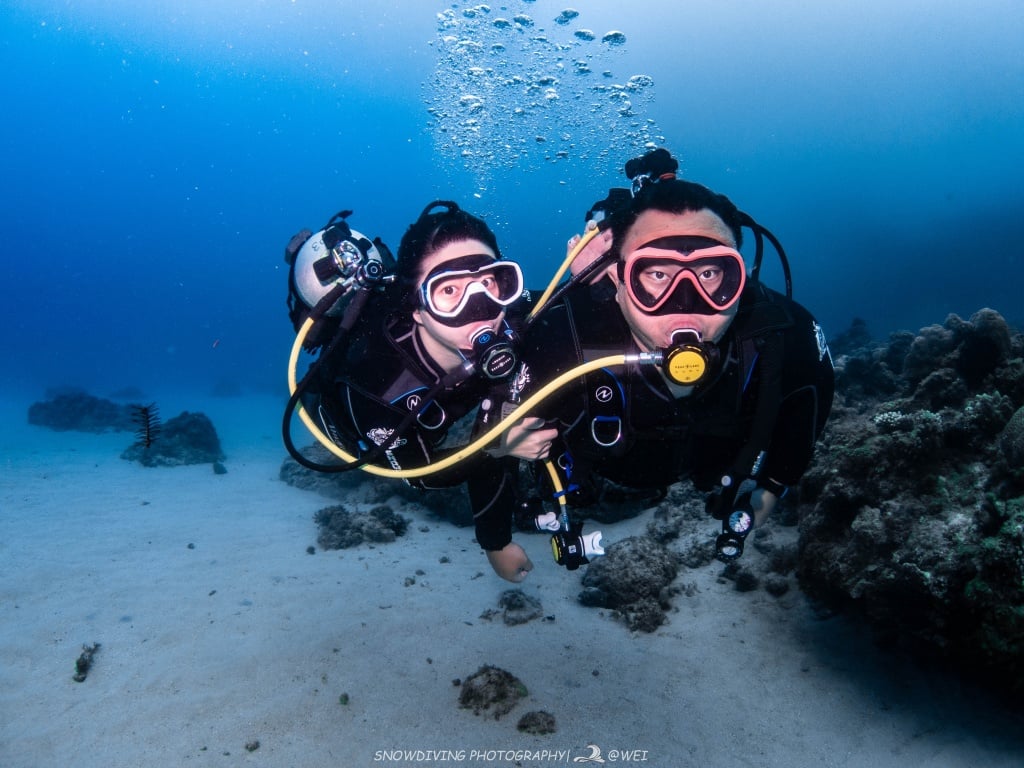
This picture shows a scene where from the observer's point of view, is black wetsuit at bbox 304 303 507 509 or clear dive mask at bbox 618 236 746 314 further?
black wetsuit at bbox 304 303 507 509

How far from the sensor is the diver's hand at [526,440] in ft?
10.7

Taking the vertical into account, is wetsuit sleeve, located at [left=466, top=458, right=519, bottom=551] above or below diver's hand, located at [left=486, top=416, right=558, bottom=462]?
below

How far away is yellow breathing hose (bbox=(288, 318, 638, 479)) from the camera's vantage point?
279 centimetres

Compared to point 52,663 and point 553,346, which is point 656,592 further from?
point 52,663

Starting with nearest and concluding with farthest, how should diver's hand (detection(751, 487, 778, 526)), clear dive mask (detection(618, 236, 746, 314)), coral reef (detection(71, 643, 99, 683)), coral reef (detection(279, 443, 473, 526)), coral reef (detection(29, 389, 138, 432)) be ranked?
clear dive mask (detection(618, 236, 746, 314))
diver's hand (detection(751, 487, 778, 526))
coral reef (detection(71, 643, 99, 683))
coral reef (detection(279, 443, 473, 526))
coral reef (detection(29, 389, 138, 432))

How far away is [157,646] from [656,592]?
5.82m

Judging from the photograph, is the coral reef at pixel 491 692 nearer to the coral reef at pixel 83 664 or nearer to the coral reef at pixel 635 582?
the coral reef at pixel 635 582

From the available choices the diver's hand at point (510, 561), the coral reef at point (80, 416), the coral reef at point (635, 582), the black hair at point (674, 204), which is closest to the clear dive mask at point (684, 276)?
the black hair at point (674, 204)

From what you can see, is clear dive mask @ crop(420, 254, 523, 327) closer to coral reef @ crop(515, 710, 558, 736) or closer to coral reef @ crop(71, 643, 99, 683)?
coral reef @ crop(515, 710, 558, 736)

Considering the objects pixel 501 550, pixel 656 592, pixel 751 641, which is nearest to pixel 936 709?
pixel 751 641

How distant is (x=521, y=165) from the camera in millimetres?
73875

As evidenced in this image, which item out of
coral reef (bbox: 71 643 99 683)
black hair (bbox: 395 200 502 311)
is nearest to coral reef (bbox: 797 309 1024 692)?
black hair (bbox: 395 200 502 311)

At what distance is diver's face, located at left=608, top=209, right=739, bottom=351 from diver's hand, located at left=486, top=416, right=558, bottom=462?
875 millimetres

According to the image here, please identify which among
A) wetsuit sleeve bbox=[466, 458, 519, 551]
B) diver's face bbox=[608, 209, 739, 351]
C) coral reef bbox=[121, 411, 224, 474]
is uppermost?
diver's face bbox=[608, 209, 739, 351]
